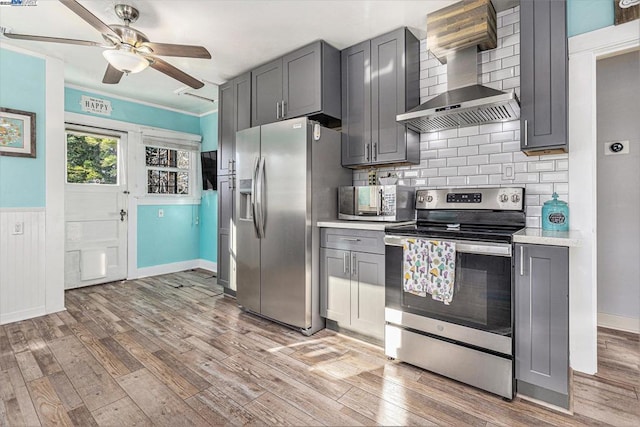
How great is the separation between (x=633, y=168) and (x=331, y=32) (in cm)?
290

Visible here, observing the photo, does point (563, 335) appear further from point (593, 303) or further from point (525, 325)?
point (593, 303)

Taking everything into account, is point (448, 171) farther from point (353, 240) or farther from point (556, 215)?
point (353, 240)

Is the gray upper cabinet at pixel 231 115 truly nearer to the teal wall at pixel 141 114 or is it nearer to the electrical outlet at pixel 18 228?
the teal wall at pixel 141 114

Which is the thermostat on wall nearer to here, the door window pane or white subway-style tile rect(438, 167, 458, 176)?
white subway-style tile rect(438, 167, 458, 176)

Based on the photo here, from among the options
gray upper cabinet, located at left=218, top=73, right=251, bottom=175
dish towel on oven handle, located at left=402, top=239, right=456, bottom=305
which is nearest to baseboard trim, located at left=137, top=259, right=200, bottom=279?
gray upper cabinet, located at left=218, top=73, right=251, bottom=175

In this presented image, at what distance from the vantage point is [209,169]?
5.17 m

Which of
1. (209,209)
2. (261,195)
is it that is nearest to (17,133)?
(261,195)

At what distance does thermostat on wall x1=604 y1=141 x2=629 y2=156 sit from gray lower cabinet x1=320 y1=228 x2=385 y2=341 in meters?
2.32

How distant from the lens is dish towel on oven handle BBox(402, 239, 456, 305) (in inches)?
77.5

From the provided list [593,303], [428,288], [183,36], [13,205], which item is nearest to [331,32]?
[183,36]

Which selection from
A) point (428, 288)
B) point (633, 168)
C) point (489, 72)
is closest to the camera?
point (428, 288)

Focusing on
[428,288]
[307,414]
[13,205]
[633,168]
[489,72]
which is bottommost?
[307,414]

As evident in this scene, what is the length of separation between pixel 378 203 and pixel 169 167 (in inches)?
155

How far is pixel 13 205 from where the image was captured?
10.2ft
